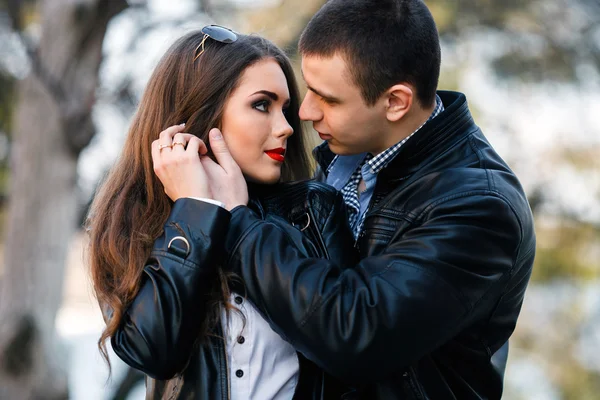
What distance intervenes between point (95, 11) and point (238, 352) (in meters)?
5.03

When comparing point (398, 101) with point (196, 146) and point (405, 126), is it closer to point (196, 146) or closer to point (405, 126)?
point (405, 126)

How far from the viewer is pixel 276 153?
241 cm

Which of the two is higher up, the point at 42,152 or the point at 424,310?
the point at 424,310

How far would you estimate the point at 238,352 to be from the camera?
2146 millimetres

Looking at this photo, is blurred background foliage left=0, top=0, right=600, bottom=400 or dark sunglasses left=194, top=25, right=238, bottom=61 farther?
blurred background foliage left=0, top=0, right=600, bottom=400

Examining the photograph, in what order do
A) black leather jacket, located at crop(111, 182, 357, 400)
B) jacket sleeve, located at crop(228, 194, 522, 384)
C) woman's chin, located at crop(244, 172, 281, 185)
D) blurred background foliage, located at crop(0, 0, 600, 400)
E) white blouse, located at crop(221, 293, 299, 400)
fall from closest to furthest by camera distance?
jacket sleeve, located at crop(228, 194, 522, 384)
black leather jacket, located at crop(111, 182, 357, 400)
white blouse, located at crop(221, 293, 299, 400)
woman's chin, located at crop(244, 172, 281, 185)
blurred background foliage, located at crop(0, 0, 600, 400)

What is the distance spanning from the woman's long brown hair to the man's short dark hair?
280 millimetres

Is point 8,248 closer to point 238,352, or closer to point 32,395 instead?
point 32,395

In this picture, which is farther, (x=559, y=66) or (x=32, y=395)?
(x=559, y=66)

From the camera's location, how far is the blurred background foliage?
24.3ft

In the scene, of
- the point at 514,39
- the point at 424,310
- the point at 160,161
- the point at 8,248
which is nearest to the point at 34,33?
the point at 8,248

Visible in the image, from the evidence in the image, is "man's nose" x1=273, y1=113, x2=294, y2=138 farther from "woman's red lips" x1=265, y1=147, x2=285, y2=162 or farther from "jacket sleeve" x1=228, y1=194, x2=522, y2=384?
"jacket sleeve" x1=228, y1=194, x2=522, y2=384

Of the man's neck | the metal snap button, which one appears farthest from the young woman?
the man's neck

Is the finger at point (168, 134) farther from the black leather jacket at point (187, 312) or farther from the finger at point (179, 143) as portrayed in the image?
the black leather jacket at point (187, 312)
